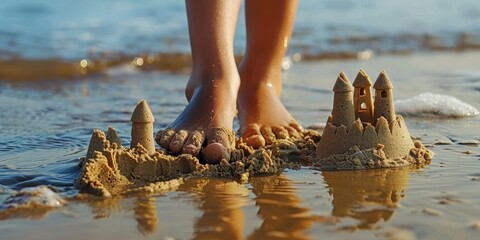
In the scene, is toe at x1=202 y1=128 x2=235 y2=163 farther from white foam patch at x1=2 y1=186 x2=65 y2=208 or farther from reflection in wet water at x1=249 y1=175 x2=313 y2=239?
white foam patch at x1=2 y1=186 x2=65 y2=208

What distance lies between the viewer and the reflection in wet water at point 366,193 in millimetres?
2080

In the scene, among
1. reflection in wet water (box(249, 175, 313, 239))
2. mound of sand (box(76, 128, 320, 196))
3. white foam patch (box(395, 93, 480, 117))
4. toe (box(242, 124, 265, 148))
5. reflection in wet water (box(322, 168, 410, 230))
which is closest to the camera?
reflection in wet water (box(249, 175, 313, 239))

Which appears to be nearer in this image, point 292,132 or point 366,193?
point 366,193

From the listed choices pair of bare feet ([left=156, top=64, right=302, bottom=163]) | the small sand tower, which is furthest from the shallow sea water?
pair of bare feet ([left=156, top=64, right=302, bottom=163])

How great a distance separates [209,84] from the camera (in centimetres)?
301

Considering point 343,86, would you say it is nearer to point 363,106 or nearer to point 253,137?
point 363,106

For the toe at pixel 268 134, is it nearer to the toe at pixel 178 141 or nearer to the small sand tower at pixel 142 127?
the toe at pixel 178 141

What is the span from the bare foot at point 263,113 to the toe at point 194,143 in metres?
0.28

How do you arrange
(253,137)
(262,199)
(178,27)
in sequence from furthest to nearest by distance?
(178,27)
(253,137)
(262,199)

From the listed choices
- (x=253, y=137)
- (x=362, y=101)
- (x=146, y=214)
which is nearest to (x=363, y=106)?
(x=362, y=101)

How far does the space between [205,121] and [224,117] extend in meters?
0.08

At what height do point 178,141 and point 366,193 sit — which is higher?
point 178,141

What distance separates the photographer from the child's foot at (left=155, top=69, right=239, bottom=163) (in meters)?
2.78

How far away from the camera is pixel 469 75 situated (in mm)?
5438
